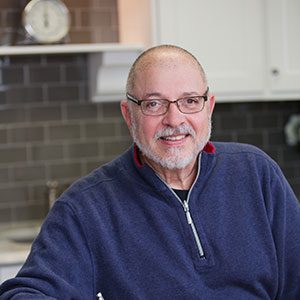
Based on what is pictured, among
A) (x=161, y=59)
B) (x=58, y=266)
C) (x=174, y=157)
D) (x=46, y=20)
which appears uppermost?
(x=46, y=20)

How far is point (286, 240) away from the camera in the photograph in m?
2.06

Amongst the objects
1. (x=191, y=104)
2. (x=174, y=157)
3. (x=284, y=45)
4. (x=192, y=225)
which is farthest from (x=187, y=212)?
→ (x=284, y=45)

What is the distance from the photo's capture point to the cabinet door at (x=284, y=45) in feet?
12.2

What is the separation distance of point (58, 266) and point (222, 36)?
6.58 ft

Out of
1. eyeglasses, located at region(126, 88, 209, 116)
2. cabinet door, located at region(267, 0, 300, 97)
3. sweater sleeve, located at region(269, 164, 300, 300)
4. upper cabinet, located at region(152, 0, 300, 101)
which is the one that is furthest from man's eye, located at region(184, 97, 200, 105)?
cabinet door, located at region(267, 0, 300, 97)

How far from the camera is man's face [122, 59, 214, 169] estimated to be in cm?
198

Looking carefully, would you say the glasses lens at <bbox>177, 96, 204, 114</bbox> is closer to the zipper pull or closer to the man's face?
the man's face

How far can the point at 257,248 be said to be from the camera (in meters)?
2.02

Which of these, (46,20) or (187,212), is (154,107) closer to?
(187,212)

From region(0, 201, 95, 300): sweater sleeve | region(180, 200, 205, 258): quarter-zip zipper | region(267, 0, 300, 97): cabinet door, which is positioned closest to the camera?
region(0, 201, 95, 300): sweater sleeve

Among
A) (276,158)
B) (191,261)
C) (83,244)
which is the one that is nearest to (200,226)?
(191,261)

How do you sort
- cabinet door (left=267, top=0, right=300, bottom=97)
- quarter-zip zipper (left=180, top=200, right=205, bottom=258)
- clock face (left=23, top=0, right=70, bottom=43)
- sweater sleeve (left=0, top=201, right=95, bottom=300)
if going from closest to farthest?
sweater sleeve (left=0, top=201, right=95, bottom=300), quarter-zip zipper (left=180, top=200, right=205, bottom=258), clock face (left=23, top=0, right=70, bottom=43), cabinet door (left=267, top=0, right=300, bottom=97)

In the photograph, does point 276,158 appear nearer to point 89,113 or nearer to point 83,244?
point 89,113

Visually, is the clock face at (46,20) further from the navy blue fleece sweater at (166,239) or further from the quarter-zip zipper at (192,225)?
the quarter-zip zipper at (192,225)
